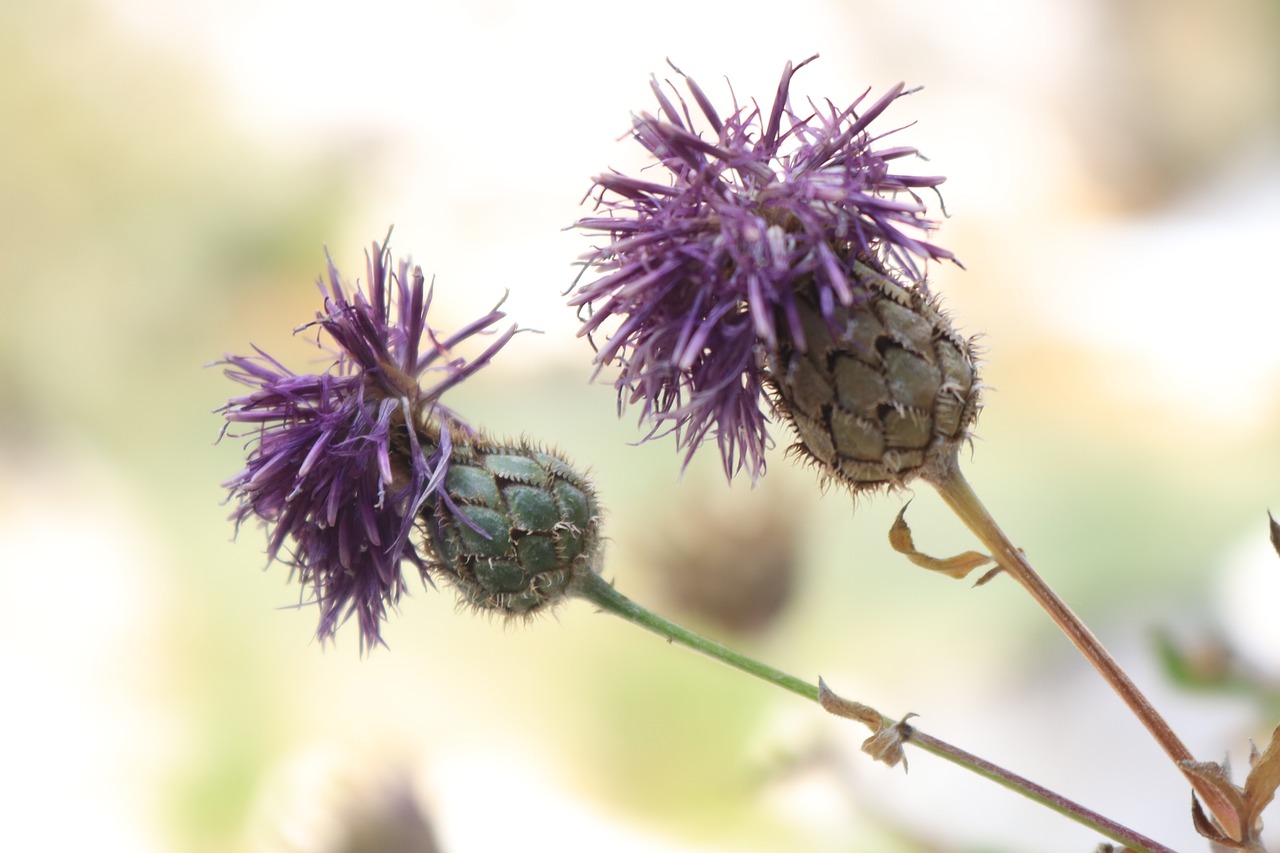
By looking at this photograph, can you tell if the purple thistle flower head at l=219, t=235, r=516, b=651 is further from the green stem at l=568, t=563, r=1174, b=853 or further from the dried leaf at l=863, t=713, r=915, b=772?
the dried leaf at l=863, t=713, r=915, b=772

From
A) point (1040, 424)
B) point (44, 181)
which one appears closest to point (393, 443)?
point (1040, 424)

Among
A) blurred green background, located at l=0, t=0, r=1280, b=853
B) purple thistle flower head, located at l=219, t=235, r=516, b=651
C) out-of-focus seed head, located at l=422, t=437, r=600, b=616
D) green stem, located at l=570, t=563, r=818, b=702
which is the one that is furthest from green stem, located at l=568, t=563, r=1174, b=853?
blurred green background, located at l=0, t=0, r=1280, b=853

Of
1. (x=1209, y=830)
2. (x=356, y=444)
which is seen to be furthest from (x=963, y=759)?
(x=356, y=444)

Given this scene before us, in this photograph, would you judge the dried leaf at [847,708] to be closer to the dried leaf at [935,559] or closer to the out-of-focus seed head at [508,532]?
the dried leaf at [935,559]

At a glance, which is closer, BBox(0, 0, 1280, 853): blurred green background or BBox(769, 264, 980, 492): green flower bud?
BBox(769, 264, 980, 492): green flower bud

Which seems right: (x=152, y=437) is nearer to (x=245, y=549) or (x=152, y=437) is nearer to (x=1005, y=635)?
(x=245, y=549)

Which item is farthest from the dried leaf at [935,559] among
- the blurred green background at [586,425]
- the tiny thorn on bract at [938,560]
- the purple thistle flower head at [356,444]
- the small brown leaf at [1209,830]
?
the blurred green background at [586,425]

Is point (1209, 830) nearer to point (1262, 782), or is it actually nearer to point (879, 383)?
point (1262, 782)
